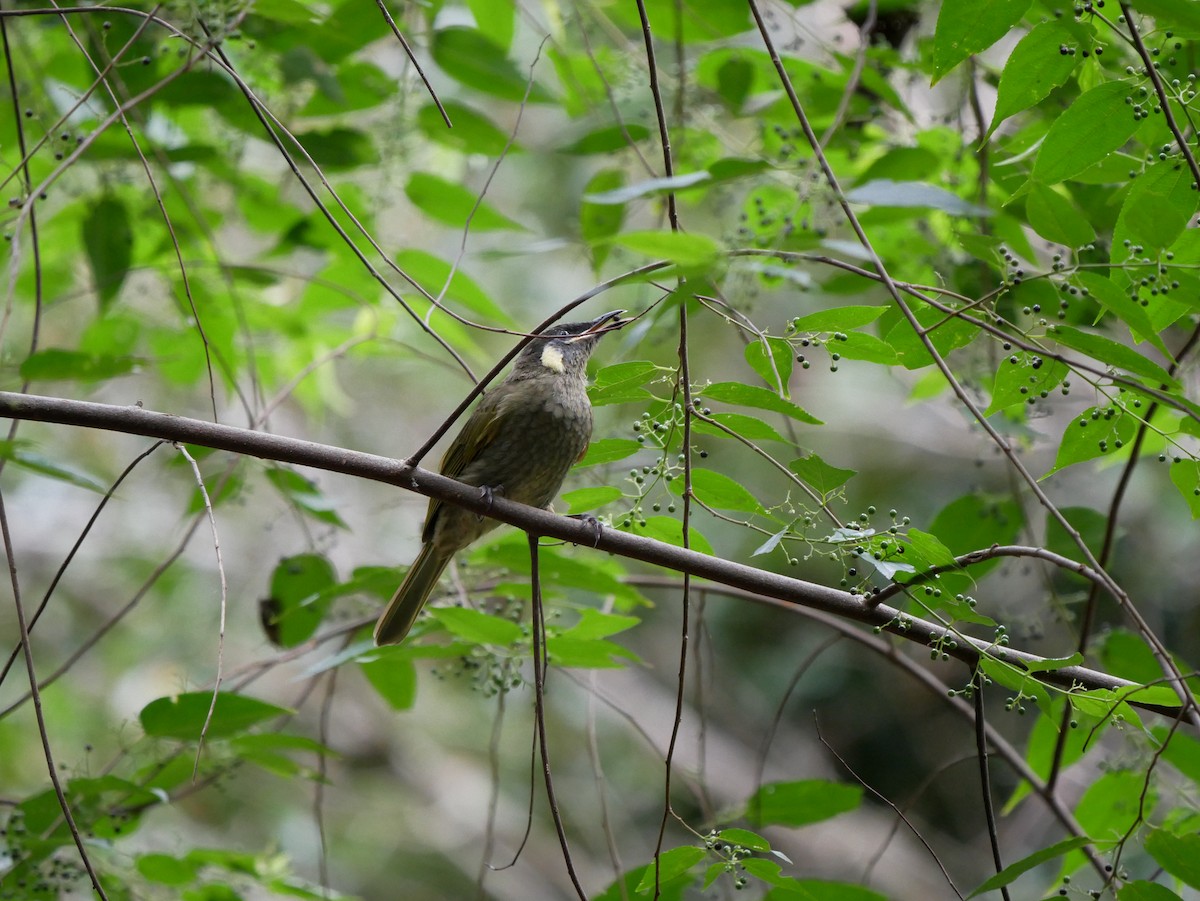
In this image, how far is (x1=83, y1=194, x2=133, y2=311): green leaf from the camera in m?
3.43

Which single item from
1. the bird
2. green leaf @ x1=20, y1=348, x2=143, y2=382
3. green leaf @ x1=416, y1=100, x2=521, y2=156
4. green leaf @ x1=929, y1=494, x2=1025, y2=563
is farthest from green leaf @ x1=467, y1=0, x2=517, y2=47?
green leaf @ x1=929, y1=494, x2=1025, y2=563

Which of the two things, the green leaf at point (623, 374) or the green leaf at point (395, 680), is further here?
the green leaf at point (395, 680)

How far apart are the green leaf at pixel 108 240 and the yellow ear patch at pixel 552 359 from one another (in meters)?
1.39

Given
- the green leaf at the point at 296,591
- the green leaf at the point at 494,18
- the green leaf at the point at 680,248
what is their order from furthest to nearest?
the green leaf at the point at 494,18
the green leaf at the point at 296,591
the green leaf at the point at 680,248

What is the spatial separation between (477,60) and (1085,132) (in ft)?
6.51

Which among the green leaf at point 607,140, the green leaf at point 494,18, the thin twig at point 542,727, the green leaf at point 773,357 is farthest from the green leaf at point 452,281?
the green leaf at point 773,357

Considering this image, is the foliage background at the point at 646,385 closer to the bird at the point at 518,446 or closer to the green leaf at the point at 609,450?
the green leaf at the point at 609,450

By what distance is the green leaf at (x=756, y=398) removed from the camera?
1.91 m

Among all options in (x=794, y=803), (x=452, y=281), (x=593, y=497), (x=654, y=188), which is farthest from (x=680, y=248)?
(x=452, y=281)

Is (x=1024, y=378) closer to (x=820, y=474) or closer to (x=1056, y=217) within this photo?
(x=1056, y=217)

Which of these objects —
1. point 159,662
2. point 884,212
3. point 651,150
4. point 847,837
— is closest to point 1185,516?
point 847,837

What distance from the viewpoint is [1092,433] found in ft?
7.02

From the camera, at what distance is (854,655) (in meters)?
7.67

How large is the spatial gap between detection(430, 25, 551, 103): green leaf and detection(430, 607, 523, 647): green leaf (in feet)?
5.42
